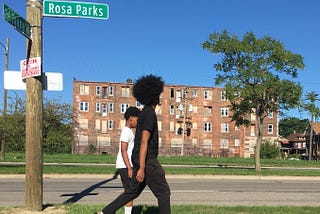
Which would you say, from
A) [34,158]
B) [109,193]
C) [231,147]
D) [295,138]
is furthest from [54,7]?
[295,138]

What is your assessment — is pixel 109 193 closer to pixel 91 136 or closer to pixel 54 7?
Answer: pixel 54 7

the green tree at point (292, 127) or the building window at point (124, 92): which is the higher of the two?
the building window at point (124, 92)

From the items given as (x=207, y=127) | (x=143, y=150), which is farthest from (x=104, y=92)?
(x=143, y=150)

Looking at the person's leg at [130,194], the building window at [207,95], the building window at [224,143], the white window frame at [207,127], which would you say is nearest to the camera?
the person's leg at [130,194]

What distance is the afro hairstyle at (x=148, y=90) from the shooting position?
18.5ft

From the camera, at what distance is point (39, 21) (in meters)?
7.36

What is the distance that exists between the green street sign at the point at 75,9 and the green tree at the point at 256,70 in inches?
558

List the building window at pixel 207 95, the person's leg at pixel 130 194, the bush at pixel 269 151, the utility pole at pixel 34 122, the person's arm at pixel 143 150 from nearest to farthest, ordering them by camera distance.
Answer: the person's arm at pixel 143 150
the person's leg at pixel 130 194
the utility pole at pixel 34 122
the bush at pixel 269 151
the building window at pixel 207 95

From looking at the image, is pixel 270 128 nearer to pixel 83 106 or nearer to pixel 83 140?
pixel 83 140

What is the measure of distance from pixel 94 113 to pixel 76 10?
2370 inches

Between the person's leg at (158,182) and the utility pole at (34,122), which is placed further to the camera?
the utility pole at (34,122)

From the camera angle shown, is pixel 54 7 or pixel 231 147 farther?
pixel 231 147

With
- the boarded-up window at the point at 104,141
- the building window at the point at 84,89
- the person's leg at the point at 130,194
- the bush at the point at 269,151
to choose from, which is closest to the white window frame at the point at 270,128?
the bush at the point at 269,151

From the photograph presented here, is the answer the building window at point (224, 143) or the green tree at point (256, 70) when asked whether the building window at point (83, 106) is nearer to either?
the building window at point (224, 143)
